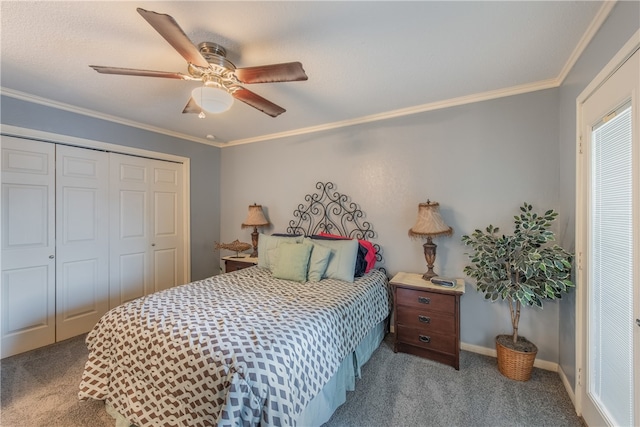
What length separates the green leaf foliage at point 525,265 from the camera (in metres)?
1.82

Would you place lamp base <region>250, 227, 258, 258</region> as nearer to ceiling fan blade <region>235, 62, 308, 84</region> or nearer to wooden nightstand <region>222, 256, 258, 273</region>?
wooden nightstand <region>222, 256, 258, 273</region>

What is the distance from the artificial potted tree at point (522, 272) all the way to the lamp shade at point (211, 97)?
2.24 metres

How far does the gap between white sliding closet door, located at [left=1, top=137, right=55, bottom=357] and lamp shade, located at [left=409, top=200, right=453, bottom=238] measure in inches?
147

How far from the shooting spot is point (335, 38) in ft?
5.46

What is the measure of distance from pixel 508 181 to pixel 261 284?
8.10ft

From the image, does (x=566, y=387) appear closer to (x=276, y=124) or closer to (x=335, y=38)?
(x=335, y=38)

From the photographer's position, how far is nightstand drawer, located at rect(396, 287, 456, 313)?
2254 mm

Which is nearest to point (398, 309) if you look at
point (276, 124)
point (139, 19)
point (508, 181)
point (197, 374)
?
point (508, 181)

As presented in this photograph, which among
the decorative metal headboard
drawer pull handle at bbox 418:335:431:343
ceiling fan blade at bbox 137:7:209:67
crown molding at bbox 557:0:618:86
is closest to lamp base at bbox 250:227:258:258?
the decorative metal headboard

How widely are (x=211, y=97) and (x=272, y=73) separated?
1.39 ft

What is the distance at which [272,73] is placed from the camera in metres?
1.59

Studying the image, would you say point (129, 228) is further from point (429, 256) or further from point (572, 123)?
point (572, 123)

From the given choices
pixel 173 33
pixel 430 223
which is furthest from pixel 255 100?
pixel 430 223

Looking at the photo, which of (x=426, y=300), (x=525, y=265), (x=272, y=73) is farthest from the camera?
(x=426, y=300)
